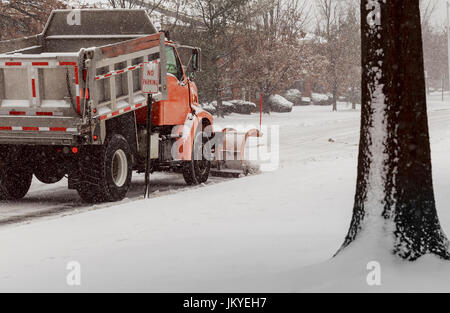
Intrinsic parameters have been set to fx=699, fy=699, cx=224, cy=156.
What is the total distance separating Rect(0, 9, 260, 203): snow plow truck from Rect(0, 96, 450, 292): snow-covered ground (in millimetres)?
730

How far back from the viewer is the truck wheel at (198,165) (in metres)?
12.9

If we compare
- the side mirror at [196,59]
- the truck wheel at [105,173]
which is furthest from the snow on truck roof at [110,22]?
the truck wheel at [105,173]

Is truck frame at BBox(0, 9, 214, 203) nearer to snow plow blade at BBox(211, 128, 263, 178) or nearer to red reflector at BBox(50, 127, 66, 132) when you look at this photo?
red reflector at BBox(50, 127, 66, 132)

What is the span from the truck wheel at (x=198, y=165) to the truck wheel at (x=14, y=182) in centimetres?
291

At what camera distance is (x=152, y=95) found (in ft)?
37.4

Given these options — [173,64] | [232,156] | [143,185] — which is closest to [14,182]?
[143,185]

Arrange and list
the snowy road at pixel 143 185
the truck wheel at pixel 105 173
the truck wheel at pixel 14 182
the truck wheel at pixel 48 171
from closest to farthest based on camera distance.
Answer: the snowy road at pixel 143 185, the truck wheel at pixel 105 173, the truck wheel at pixel 48 171, the truck wheel at pixel 14 182

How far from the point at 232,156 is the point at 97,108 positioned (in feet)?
15.4

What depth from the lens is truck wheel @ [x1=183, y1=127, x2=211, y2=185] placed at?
12930 mm

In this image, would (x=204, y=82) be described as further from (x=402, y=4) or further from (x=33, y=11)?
(x=402, y=4)

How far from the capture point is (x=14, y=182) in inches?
447

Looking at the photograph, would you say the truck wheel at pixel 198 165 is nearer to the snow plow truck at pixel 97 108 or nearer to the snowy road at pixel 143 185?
the snow plow truck at pixel 97 108

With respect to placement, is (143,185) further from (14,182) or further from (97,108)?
(97,108)
